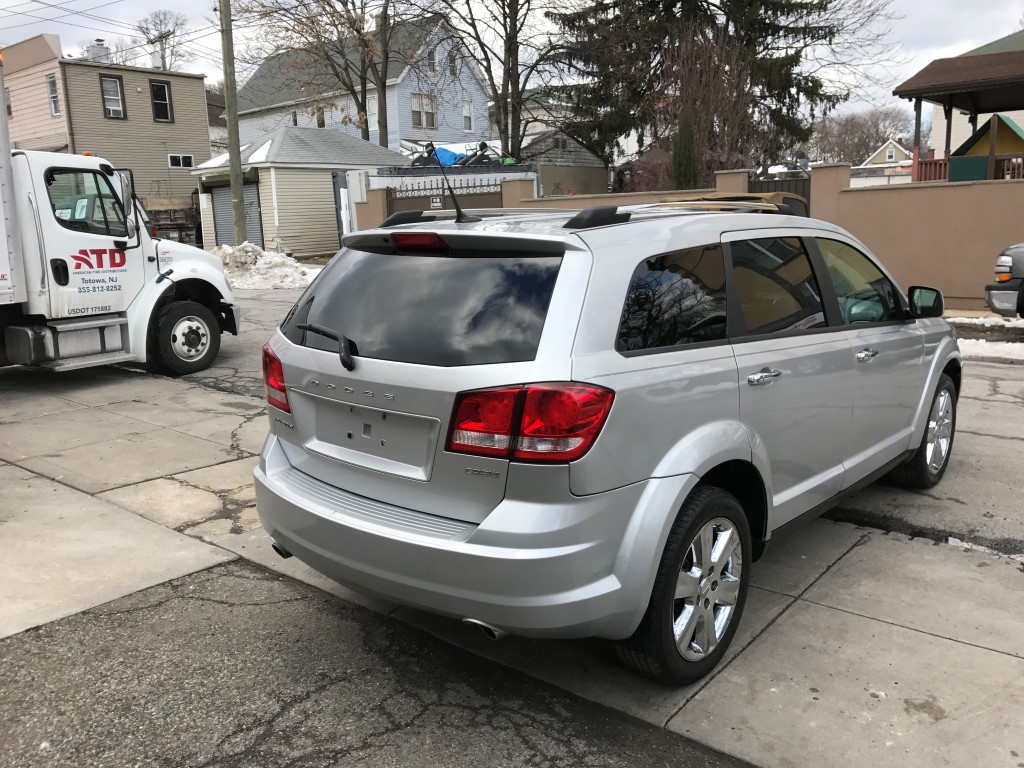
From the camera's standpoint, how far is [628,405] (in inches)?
113

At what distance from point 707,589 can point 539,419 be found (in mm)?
1102

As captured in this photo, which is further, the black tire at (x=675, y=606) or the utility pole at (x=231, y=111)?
the utility pole at (x=231, y=111)

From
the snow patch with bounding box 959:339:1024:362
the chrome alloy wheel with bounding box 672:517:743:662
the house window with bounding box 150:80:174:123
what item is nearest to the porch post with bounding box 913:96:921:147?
the snow patch with bounding box 959:339:1024:362

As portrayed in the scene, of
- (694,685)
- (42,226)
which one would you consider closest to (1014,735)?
(694,685)

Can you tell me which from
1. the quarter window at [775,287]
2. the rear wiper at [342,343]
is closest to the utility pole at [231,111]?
the rear wiper at [342,343]

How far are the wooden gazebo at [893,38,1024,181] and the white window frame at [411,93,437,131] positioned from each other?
2410cm

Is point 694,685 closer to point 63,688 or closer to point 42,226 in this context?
point 63,688

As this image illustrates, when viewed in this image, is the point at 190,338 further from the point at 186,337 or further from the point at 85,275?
the point at 85,275

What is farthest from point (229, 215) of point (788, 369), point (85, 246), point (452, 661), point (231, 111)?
point (788, 369)

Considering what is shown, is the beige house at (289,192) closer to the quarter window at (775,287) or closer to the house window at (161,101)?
the house window at (161,101)

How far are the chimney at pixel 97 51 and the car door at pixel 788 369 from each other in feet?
126

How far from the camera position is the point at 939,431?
5441mm

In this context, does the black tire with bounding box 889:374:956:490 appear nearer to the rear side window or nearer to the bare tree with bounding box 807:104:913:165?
the rear side window

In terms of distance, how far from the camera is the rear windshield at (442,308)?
2.91 metres
